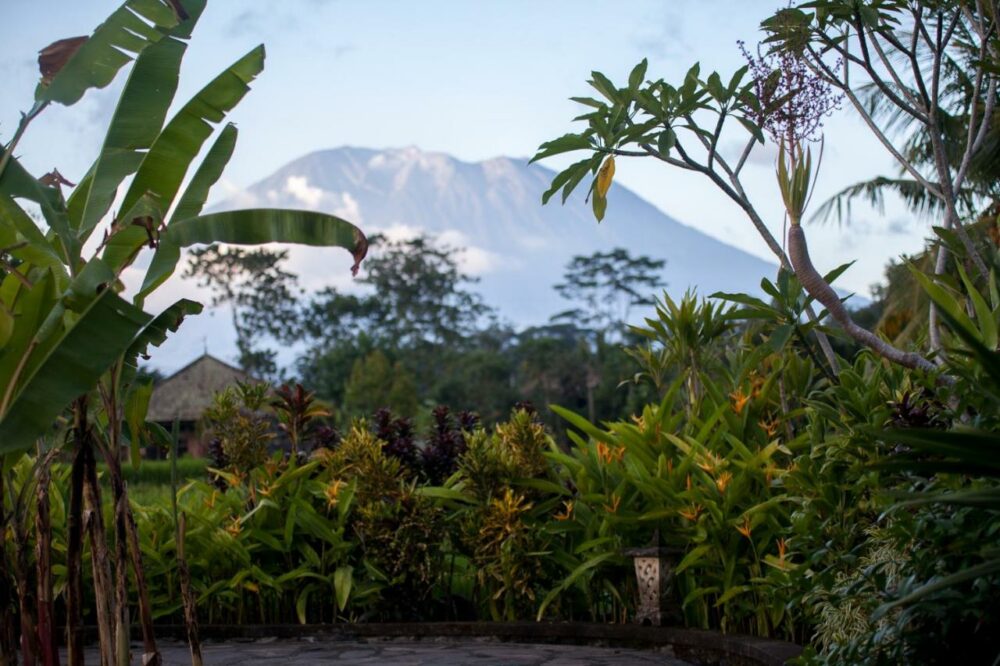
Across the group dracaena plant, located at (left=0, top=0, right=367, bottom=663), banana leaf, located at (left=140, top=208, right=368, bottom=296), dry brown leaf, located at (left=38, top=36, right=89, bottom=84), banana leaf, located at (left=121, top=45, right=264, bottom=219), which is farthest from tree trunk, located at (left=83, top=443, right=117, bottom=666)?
dry brown leaf, located at (left=38, top=36, right=89, bottom=84)

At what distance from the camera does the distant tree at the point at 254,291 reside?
46.5 metres

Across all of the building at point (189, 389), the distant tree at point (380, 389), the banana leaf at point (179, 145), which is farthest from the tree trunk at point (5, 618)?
the building at point (189, 389)

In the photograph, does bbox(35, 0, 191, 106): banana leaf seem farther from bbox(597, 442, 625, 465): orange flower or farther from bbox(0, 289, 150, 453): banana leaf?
bbox(597, 442, 625, 465): orange flower

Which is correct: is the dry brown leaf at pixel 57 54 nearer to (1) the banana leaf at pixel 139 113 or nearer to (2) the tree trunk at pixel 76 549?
(1) the banana leaf at pixel 139 113

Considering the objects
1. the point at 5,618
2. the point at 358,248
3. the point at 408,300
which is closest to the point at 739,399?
the point at 358,248

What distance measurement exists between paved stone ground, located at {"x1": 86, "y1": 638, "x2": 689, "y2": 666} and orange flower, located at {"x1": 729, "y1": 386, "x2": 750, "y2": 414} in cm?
133

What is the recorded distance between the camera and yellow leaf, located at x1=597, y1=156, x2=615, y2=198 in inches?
192

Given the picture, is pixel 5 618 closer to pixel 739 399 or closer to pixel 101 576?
pixel 101 576

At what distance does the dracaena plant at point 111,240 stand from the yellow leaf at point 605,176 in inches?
51.1

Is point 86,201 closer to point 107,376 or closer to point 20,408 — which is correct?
point 107,376

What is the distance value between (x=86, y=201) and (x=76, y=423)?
0.92 meters

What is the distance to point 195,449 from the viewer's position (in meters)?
37.7

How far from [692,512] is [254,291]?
43.5 metres

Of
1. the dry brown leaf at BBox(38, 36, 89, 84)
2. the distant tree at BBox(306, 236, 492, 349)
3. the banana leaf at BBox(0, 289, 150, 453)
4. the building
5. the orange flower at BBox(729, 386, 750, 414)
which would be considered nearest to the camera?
the banana leaf at BBox(0, 289, 150, 453)
